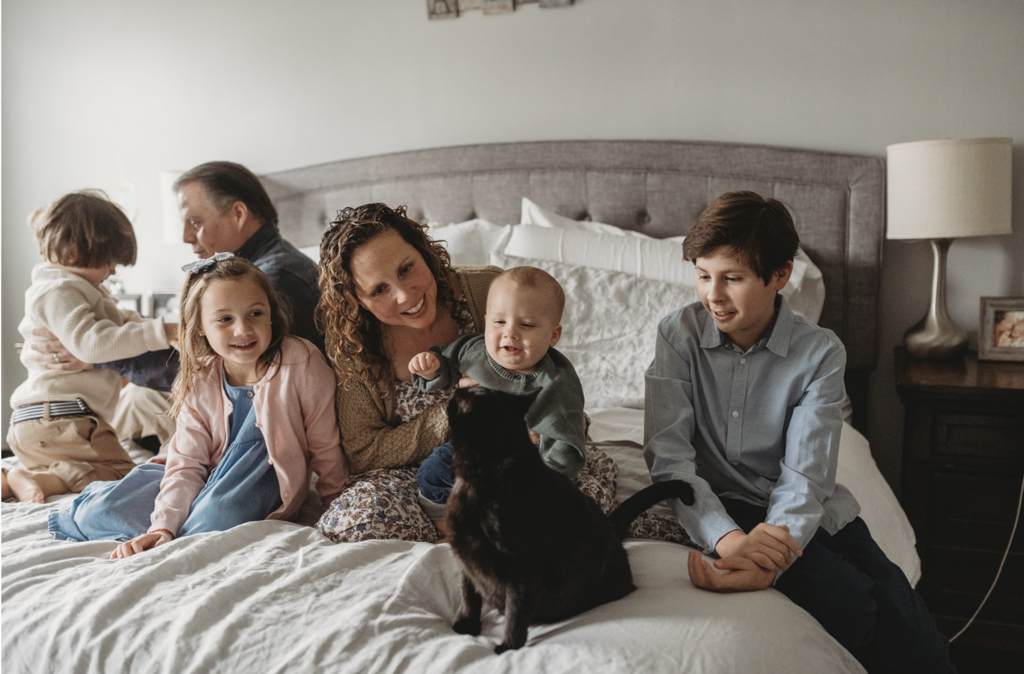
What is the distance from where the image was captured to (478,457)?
2.90ft

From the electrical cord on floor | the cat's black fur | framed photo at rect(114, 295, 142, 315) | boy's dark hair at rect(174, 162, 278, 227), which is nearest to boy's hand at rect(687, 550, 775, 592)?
the cat's black fur

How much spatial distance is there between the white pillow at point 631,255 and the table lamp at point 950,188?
309 mm

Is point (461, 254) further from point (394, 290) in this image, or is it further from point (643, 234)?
point (394, 290)

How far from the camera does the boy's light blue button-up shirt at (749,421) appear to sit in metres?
1.20

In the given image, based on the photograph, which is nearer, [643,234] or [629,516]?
[629,516]

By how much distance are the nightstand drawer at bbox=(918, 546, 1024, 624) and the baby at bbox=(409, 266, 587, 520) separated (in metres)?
1.55

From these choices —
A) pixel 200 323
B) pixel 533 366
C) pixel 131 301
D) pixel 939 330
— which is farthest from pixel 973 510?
pixel 131 301

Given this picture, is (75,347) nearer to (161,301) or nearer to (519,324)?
(519,324)

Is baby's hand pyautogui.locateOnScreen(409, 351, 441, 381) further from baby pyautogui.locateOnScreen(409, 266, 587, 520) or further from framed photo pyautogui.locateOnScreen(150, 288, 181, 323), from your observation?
framed photo pyautogui.locateOnScreen(150, 288, 181, 323)

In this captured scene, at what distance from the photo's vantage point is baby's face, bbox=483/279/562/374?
1207 mm

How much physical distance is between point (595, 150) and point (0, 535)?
220cm

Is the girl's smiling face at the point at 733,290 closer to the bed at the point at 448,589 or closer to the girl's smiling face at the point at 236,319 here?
the bed at the point at 448,589

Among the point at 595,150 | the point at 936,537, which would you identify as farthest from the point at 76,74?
the point at 936,537

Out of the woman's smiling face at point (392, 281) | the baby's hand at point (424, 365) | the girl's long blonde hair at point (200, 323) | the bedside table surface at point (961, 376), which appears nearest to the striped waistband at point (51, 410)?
the girl's long blonde hair at point (200, 323)
